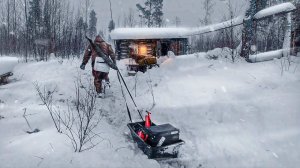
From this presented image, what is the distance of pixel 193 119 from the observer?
21.1 ft

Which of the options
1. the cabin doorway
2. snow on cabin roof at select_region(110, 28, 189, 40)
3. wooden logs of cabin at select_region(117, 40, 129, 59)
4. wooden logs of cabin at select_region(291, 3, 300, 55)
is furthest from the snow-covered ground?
the cabin doorway

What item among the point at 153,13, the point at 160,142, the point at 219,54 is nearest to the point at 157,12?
the point at 153,13

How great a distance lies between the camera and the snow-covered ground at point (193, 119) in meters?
4.32

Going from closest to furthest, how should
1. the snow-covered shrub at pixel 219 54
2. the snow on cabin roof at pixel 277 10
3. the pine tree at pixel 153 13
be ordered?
the snow on cabin roof at pixel 277 10 < the snow-covered shrub at pixel 219 54 < the pine tree at pixel 153 13

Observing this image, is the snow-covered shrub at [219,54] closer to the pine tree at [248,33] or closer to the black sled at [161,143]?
the pine tree at [248,33]

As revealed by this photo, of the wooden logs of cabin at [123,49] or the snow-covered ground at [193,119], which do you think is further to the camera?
the wooden logs of cabin at [123,49]

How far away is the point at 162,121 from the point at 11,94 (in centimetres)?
404

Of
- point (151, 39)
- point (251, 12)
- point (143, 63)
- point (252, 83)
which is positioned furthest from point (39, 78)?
point (151, 39)

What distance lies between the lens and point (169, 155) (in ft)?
15.5

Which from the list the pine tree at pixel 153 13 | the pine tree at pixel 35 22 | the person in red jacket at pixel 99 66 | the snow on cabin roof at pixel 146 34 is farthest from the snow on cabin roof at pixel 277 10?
the pine tree at pixel 153 13

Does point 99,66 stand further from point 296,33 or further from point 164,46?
point 164,46

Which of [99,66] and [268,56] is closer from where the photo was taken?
[99,66]

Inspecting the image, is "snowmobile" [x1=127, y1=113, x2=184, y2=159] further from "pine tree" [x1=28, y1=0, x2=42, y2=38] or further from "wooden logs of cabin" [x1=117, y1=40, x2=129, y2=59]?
"pine tree" [x1=28, y1=0, x2=42, y2=38]

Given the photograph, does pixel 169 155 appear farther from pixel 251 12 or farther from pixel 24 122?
pixel 251 12
